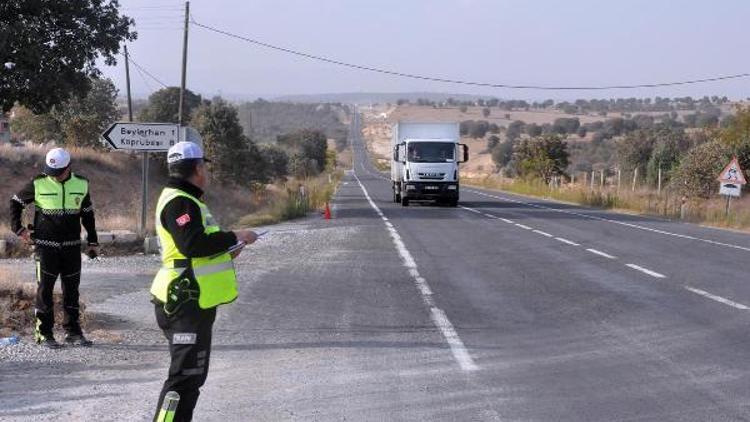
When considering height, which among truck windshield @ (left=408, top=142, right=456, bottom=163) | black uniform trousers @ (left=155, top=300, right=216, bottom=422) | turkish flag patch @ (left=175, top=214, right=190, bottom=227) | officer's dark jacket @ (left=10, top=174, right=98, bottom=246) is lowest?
black uniform trousers @ (left=155, top=300, right=216, bottom=422)

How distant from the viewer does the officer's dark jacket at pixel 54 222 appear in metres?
8.62

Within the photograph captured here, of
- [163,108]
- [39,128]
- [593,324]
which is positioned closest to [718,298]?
[593,324]

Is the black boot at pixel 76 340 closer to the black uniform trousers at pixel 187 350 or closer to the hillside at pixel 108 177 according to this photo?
the black uniform trousers at pixel 187 350

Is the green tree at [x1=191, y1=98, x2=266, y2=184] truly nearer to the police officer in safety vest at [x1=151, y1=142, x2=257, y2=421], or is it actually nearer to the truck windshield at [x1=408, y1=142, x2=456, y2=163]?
the truck windshield at [x1=408, y1=142, x2=456, y2=163]

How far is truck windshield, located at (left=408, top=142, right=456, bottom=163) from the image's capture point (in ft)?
121

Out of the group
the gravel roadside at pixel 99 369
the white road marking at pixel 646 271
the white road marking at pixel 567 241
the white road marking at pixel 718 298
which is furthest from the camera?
the white road marking at pixel 567 241

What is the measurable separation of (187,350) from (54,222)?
4211mm

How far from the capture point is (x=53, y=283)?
8688 mm

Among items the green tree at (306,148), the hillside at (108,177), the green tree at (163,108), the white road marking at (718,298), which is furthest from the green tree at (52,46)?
the green tree at (306,148)

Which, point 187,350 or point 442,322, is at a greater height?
point 187,350

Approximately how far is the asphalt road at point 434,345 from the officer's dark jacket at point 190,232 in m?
1.78

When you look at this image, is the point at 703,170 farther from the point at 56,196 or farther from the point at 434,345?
the point at 56,196

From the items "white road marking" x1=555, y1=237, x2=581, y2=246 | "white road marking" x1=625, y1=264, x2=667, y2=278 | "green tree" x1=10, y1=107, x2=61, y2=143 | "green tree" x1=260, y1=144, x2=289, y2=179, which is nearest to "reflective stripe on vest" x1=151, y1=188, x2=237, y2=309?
"white road marking" x1=625, y1=264, x2=667, y2=278

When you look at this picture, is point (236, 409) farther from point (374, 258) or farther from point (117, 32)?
point (117, 32)
